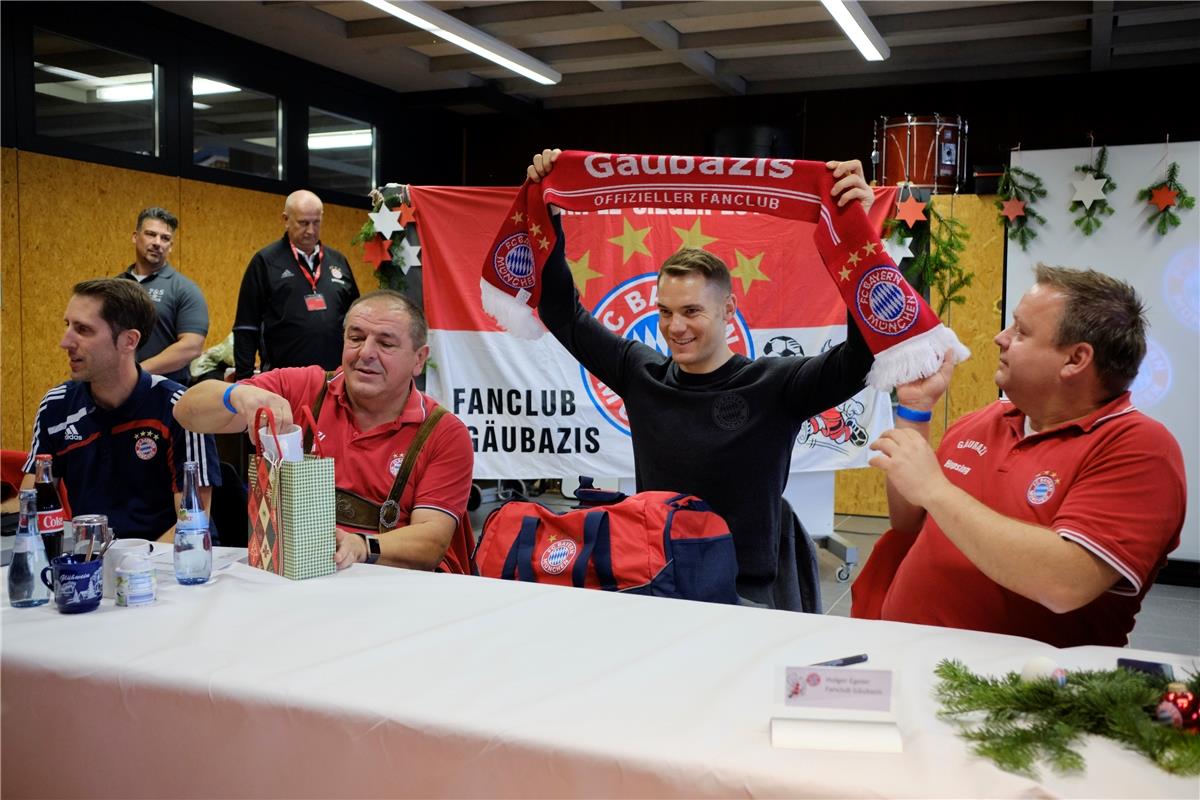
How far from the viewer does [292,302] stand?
5.50 m

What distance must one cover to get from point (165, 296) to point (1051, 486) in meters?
4.54

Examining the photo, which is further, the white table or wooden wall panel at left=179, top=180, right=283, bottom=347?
wooden wall panel at left=179, top=180, right=283, bottom=347

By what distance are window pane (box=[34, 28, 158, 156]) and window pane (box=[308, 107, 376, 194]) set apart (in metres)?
1.85

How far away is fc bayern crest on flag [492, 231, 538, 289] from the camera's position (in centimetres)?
267

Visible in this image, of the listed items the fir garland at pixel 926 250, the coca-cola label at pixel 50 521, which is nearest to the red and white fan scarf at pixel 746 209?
the coca-cola label at pixel 50 521

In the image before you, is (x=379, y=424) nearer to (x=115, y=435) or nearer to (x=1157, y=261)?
(x=115, y=435)

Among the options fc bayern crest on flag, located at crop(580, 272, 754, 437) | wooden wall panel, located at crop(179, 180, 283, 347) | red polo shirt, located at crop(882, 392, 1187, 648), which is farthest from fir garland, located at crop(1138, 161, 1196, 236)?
wooden wall panel, located at crop(179, 180, 283, 347)

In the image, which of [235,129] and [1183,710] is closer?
[1183,710]

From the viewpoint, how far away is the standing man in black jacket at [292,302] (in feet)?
17.9

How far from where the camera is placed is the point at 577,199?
8.30 ft

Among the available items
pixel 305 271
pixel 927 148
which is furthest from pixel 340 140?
pixel 927 148

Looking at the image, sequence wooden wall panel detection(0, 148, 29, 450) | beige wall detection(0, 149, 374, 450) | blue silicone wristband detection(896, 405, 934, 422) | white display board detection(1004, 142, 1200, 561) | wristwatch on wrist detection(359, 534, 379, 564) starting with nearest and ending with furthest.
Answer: blue silicone wristband detection(896, 405, 934, 422)
wristwatch on wrist detection(359, 534, 379, 564)
white display board detection(1004, 142, 1200, 561)
wooden wall panel detection(0, 148, 29, 450)
beige wall detection(0, 149, 374, 450)

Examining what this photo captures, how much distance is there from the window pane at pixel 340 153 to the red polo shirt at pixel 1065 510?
27.2 feet

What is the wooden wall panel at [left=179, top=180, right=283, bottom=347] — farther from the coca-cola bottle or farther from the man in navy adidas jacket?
the coca-cola bottle
